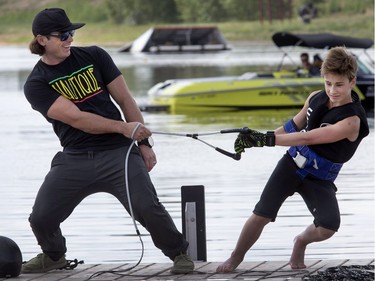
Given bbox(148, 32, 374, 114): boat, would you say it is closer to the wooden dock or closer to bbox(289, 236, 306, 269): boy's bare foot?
the wooden dock

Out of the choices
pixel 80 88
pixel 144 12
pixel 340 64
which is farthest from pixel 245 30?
pixel 340 64

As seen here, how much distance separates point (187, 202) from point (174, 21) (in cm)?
11885

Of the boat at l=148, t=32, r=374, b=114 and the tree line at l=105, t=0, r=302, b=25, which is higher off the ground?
the tree line at l=105, t=0, r=302, b=25

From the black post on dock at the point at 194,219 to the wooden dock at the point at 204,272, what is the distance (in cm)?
27

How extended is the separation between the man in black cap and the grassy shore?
232ft

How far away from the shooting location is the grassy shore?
87500 mm

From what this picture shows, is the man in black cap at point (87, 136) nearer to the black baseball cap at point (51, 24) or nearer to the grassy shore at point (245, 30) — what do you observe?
the black baseball cap at point (51, 24)

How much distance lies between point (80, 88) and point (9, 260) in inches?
44.8

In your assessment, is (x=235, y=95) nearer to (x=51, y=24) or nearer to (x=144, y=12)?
(x=51, y=24)

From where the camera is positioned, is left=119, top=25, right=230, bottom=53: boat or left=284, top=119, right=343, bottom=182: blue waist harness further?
left=119, top=25, right=230, bottom=53: boat

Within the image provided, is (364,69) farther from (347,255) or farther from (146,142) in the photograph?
(146,142)

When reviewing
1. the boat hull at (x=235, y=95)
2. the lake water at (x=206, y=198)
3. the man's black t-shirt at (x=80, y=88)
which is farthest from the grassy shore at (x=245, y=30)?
the man's black t-shirt at (x=80, y=88)

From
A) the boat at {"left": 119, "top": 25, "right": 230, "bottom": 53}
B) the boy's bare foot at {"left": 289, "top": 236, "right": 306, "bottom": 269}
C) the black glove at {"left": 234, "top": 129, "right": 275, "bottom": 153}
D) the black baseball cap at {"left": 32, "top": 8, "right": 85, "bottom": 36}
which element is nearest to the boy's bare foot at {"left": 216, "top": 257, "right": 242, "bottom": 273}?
the boy's bare foot at {"left": 289, "top": 236, "right": 306, "bottom": 269}

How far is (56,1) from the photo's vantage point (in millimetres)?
147250
